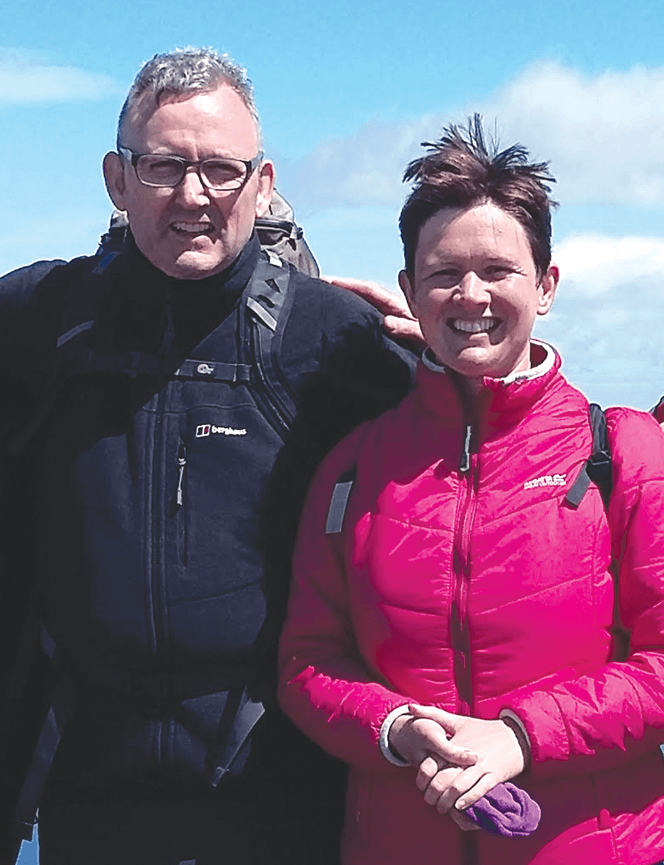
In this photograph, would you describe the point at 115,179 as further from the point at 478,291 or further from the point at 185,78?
the point at 478,291

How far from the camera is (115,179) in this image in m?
4.42

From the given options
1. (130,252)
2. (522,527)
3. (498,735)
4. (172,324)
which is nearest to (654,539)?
(522,527)

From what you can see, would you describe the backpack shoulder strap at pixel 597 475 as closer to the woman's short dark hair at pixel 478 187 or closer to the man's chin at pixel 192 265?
the woman's short dark hair at pixel 478 187

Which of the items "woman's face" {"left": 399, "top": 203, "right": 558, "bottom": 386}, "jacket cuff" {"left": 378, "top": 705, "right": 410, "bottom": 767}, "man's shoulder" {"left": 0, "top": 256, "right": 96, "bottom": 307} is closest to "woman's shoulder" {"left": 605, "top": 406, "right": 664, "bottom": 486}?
"woman's face" {"left": 399, "top": 203, "right": 558, "bottom": 386}

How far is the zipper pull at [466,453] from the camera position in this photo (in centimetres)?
373

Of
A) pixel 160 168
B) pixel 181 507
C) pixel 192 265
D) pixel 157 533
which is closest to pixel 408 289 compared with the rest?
pixel 192 265

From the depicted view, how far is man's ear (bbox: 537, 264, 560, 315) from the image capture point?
3996 mm

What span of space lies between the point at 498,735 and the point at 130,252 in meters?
2.24

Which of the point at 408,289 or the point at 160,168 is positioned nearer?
the point at 408,289

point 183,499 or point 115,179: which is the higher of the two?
point 115,179

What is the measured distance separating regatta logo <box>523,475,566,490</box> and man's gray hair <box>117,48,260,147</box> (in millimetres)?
1782

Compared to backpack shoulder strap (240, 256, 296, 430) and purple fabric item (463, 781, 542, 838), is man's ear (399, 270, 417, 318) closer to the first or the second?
backpack shoulder strap (240, 256, 296, 430)

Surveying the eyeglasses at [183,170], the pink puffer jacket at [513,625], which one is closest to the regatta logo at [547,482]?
the pink puffer jacket at [513,625]

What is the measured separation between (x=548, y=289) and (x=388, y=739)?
5.35 feet
